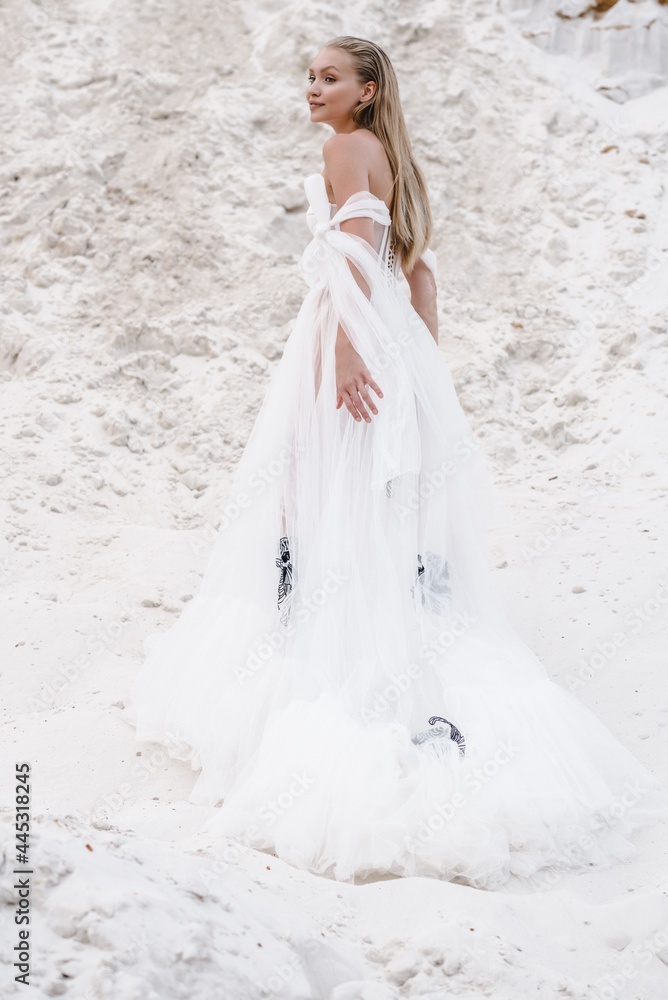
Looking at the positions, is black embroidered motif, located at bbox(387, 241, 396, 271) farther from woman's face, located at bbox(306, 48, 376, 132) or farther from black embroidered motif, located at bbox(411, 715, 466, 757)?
black embroidered motif, located at bbox(411, 715, 466, 757)

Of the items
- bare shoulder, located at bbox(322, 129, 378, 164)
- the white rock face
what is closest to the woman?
bare shoulder, located at bbox(322, 129, 378, 164)

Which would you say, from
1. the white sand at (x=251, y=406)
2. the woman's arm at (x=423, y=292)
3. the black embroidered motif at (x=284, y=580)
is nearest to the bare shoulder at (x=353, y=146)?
the woman's arm at (x=423, y=292)

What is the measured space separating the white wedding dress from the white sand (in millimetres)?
112

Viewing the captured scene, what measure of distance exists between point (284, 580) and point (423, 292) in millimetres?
1001

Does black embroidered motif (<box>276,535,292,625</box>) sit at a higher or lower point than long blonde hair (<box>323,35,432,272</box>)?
lower

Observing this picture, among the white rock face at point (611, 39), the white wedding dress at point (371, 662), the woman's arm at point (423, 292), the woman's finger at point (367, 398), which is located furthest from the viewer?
the white rock face at point (611, 39)

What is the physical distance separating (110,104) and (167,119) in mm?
364

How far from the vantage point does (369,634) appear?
8.39ft

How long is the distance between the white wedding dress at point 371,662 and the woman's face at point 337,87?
215mm

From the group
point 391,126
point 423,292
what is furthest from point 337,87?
point 423,292

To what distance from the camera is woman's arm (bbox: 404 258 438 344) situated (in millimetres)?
2977

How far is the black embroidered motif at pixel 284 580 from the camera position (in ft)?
8.79

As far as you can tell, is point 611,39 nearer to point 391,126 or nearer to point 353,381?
point 391,126

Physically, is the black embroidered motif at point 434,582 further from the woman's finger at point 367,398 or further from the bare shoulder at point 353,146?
the bare shoulder at point 353,146
